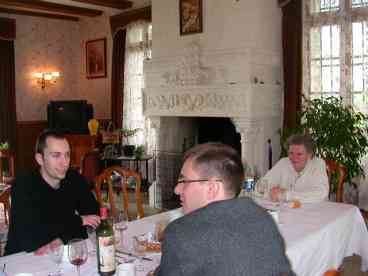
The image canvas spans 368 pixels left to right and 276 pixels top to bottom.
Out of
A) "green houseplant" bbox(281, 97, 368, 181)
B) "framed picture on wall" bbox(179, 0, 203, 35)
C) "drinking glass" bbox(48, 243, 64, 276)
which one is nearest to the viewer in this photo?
"drinking glass" bbox(48, 243, 64, 276)

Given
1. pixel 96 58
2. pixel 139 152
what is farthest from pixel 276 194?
pixel 96 58

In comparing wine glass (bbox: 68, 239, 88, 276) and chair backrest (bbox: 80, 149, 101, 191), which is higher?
wine glass (bbox: 68, 239, 88, 276)

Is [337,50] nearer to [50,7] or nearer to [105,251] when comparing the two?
[105,251]

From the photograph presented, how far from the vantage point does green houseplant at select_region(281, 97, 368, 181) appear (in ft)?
15.1

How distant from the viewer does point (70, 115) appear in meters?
7.93

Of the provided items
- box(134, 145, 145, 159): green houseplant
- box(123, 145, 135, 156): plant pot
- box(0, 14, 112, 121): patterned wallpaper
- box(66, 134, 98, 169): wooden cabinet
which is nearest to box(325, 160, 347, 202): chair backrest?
box(134, 145, 145, 159): green houseplant

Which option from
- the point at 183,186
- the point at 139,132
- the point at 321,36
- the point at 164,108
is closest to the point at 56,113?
the point at 139,132

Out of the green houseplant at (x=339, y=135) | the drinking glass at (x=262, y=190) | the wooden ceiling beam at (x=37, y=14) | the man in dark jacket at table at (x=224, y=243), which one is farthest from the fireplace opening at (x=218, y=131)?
the man in dark jacket at table at (x=224, y=243)

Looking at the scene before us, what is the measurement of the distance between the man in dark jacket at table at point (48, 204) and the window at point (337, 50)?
3773 millimetres

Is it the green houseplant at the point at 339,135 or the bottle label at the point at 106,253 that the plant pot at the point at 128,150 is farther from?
the bottle label at the point at 106,253

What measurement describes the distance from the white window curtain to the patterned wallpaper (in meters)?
0.70

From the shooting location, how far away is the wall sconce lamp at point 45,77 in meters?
8.55

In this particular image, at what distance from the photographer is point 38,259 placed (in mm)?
2014

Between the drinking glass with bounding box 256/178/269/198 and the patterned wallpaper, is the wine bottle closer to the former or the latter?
the drinking glass with bounding box 256/178/269/198
